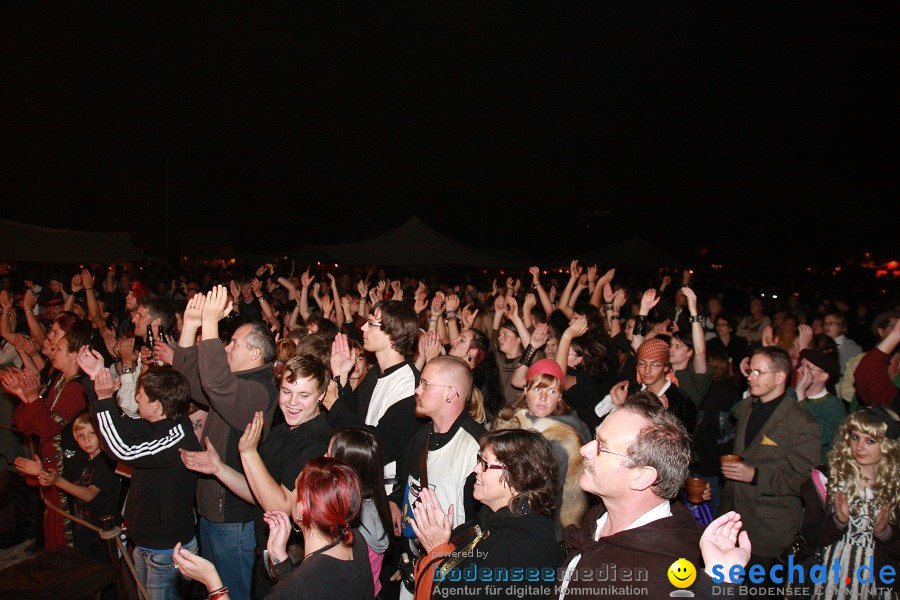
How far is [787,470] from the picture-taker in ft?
11.7

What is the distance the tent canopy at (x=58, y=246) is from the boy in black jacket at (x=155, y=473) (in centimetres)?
943

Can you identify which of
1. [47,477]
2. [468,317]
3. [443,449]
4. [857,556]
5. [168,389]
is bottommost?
[857,556]

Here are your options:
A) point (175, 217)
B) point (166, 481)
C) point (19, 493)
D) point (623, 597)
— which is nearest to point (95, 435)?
point (166, 481)

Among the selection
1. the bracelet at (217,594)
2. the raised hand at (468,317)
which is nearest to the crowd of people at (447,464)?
the bracelet at (217,594)

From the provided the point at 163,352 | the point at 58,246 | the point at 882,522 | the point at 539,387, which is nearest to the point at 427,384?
the point at 539,387

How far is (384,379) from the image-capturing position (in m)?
3.97

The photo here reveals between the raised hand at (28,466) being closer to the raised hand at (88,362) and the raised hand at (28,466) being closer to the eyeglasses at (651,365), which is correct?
the raised hand at (88,362)

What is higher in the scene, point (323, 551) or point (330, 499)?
point (330, 499)

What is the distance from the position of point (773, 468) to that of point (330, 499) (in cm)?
294

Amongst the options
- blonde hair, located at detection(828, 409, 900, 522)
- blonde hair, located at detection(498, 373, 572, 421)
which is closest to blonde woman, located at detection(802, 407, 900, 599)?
blonde hair, located at detection(828, 409, 900, 522)

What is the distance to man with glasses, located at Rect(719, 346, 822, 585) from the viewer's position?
11.7 ft

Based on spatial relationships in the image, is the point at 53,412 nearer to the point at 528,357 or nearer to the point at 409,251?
the point at 528,357

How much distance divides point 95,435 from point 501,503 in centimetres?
298

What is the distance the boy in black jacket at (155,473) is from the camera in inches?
123
